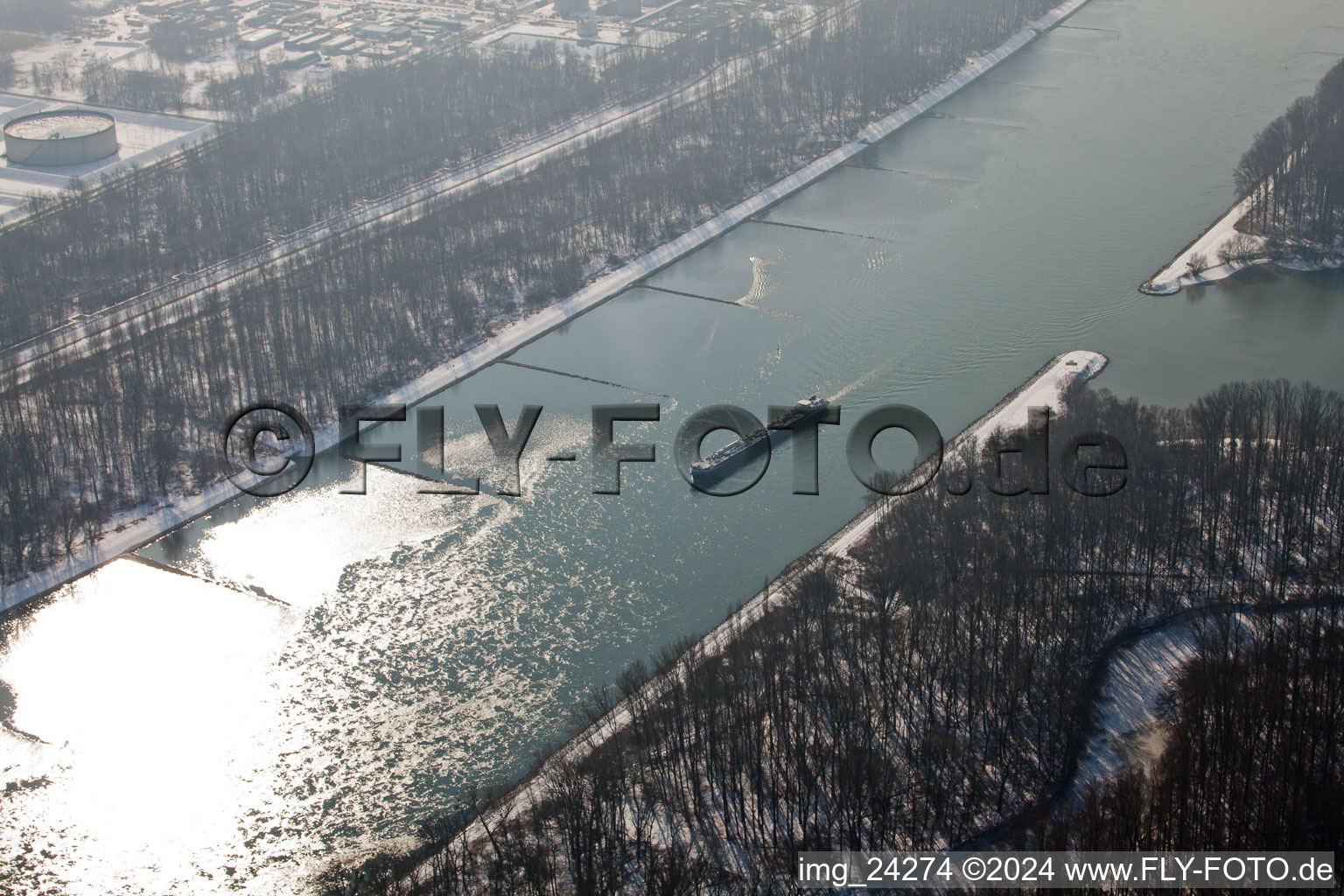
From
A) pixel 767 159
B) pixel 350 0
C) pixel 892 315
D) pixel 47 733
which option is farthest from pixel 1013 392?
pixel 350 0

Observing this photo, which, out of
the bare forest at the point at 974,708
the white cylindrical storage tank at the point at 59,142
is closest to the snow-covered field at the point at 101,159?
the white cylindrical storage tank at the point at 59,142

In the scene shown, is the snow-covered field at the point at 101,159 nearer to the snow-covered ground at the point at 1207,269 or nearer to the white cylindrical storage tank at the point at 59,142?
the white cylindrical storage tank at the point at 59,142

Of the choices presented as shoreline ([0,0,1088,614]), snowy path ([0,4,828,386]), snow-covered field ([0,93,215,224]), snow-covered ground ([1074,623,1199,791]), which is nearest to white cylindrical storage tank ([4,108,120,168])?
snow-covered field ([0,93,215,224])

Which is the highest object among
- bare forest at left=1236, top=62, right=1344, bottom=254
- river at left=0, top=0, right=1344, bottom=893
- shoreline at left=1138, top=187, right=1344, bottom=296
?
bare forest at left=1236, top=62, right=1344, bottom=254

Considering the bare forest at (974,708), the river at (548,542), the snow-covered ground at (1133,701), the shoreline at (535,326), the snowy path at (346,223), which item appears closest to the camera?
the bare forest at (974,708)

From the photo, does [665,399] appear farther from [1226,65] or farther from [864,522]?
[1226,65]

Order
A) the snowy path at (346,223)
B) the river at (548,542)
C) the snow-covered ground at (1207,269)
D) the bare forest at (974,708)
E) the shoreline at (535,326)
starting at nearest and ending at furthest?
the bare forest at (974,708) → the river at (548,542) → the shoreline at (535,326) → the snowy path at (346,223) → the snow-covered ground at (1207,269)

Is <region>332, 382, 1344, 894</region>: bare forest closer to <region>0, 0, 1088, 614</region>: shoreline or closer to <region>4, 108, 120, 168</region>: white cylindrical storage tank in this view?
<region>0, 0, 1088, 614</region>: shoreline
